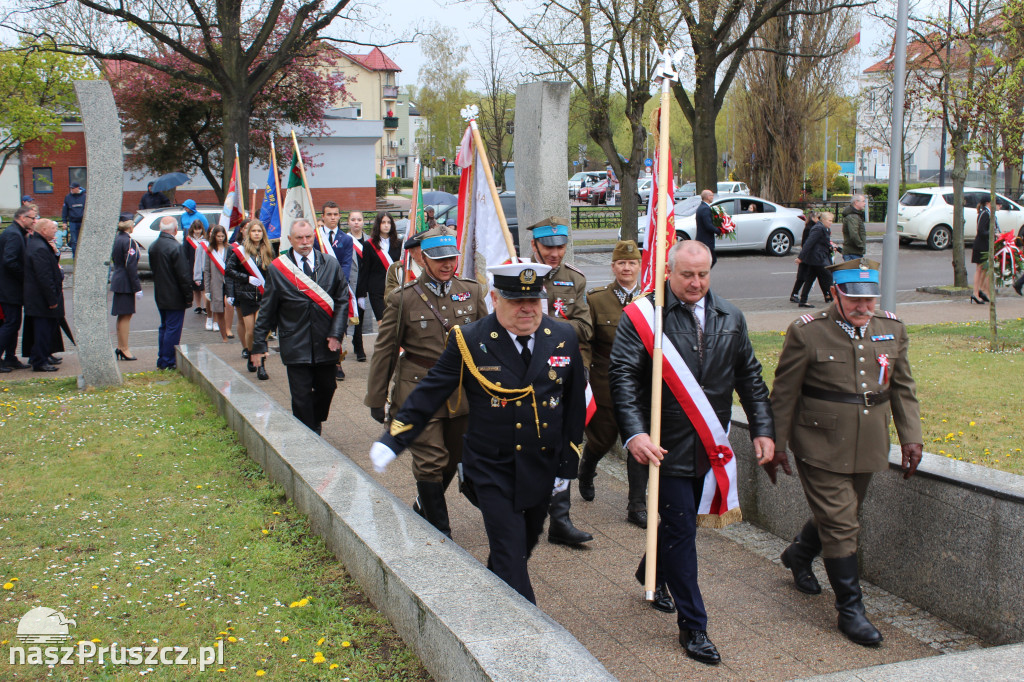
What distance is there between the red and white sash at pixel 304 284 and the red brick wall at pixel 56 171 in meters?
38.9

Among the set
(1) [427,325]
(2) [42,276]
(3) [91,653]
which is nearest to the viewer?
(3) [91,653]

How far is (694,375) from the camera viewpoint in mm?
4539

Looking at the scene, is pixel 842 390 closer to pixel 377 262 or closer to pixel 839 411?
pixel 839 411

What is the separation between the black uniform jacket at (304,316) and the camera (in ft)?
24.8

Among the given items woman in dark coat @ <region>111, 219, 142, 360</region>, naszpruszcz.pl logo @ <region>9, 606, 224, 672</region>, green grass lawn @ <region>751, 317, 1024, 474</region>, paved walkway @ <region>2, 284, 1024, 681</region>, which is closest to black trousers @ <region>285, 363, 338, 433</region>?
paved walkway @ <region>2, 284, 1024, 681</region>

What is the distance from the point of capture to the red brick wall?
138 feet

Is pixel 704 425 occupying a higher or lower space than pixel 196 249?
lower

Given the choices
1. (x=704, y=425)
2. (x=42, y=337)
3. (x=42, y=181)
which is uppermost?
(x=42, y=181)

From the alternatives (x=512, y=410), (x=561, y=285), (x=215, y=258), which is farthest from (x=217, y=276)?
(x=512, y=410)

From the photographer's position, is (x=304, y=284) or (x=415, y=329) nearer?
(x=415, y=329)

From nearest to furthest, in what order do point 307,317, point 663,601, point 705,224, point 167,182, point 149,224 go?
point 663,601
point 307,317
point 705,224
point 149,224
point 167,182

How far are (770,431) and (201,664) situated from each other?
278 centimetres

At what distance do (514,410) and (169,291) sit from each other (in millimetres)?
8878

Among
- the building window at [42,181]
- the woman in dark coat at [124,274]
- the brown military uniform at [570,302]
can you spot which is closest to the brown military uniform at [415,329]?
the brown military uniform at [570,302]
